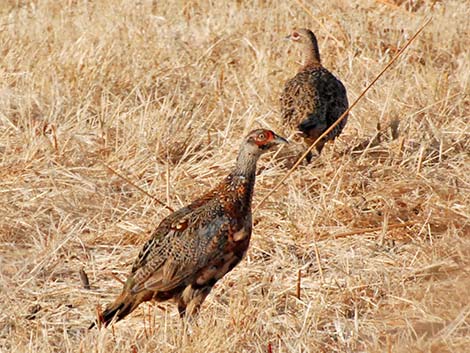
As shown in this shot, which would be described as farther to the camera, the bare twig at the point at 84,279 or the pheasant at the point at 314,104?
the pheasant at the point at 314,104

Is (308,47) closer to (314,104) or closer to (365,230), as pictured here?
(314,104)

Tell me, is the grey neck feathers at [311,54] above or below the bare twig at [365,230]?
below

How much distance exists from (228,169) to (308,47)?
68.4 inches

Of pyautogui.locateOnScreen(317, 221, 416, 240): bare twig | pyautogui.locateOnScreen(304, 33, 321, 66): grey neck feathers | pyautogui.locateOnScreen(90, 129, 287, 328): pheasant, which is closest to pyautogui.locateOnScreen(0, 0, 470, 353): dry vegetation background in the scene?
pyautogui.locateOnScreen(317, 221, 416, 240): bare twig

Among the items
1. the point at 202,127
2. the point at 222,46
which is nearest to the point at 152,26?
the point at 222,46

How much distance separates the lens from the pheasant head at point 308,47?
28.9ft

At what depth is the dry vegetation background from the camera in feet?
18.4

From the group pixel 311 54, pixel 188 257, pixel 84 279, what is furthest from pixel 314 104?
pixel 188 257

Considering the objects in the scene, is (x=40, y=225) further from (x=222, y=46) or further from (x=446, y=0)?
(x=446, y=0)

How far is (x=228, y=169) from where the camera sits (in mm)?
7504

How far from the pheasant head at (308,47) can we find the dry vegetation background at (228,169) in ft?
1.09

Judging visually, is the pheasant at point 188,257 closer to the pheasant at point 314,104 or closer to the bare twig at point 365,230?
the bare twig at point 365,230

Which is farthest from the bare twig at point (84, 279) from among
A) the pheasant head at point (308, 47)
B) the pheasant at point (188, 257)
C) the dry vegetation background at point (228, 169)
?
the pheasant head at point (308, 47)

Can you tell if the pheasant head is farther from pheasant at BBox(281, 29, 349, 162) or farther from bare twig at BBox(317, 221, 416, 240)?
bare twig at BBox(317, 221, 416, 240)
